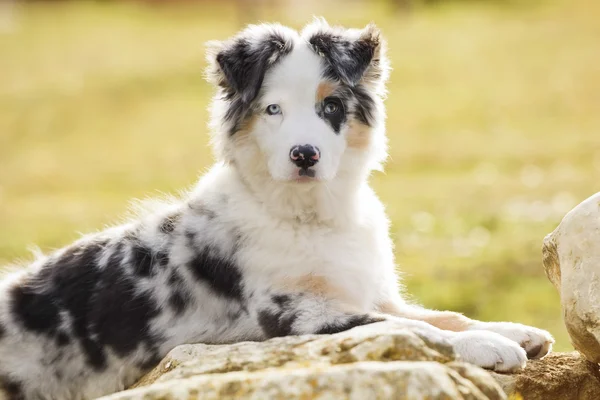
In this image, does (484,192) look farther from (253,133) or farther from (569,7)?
(569,7)

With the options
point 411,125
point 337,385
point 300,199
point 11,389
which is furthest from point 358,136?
point 411,125

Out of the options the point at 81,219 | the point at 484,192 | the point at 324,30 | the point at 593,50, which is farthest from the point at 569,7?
the point at 324,30

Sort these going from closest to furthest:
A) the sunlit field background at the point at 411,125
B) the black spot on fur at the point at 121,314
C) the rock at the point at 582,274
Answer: the rock at the point at 582,274
the black spot on fur at the point at 121,314
the sunlit field background at the point at 411,125

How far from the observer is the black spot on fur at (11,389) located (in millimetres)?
5738

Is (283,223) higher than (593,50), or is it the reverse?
(593,50)

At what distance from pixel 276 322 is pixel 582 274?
1642 mm

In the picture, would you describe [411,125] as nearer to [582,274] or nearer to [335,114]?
[335,114]

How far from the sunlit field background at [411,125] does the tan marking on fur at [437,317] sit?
4115 mm

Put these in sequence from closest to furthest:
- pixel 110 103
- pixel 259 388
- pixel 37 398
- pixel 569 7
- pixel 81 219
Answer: pixel 259 388, pixel 37 398, pixel 81 219, pixel 110 103, pixel 569 7

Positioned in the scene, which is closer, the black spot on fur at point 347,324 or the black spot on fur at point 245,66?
the black spot on fur at point 347,324

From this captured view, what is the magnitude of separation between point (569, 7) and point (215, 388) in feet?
122

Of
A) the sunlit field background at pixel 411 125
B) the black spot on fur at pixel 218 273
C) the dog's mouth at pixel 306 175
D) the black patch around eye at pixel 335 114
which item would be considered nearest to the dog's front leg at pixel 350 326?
the black spot on fur at pixel 218 273

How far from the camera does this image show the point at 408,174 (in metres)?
20.9

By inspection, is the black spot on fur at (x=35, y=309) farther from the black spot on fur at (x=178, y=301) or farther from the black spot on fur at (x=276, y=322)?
the black spot on fur at (x=276, y=322)
